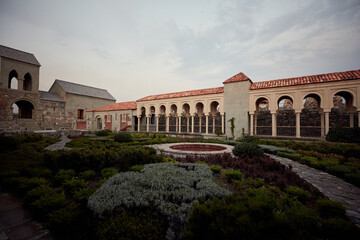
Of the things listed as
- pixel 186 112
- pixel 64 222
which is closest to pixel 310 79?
pixel 186 112

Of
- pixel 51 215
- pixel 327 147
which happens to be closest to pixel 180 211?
pixel 51 215

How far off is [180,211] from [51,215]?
2282 millimetres

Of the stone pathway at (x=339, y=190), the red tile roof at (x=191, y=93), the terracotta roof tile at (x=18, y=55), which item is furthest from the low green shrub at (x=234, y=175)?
the terracotta roof tile at (x=18, y=55)

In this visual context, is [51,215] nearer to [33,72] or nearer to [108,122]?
[108,122]

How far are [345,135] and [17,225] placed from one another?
17.3 m

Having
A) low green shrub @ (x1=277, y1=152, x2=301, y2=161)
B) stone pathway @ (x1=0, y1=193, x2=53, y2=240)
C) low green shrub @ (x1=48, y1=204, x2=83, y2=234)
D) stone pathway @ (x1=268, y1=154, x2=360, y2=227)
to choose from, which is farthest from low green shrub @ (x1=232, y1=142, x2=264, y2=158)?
stone pathway @ (x1=0, y1=193, x2=53, y2=240)

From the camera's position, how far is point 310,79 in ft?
47.4

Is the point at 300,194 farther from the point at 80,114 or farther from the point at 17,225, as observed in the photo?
the point at 80,114

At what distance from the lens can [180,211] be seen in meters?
2.63

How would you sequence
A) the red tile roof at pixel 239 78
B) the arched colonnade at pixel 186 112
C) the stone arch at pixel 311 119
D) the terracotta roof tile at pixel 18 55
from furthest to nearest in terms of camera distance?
the terracotta roof tile at pixel 18 55 → the stone arch at pixel 311 119 → the arched colonnade at pixel 186 112 → the red tile roof at pixel 239 78

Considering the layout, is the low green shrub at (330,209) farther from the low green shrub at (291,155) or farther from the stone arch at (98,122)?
the stone arch at (98,122)

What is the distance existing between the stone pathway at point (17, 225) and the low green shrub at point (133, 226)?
1.09 metres

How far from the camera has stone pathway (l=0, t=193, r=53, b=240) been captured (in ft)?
8.43

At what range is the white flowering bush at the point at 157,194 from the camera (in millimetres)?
2646
